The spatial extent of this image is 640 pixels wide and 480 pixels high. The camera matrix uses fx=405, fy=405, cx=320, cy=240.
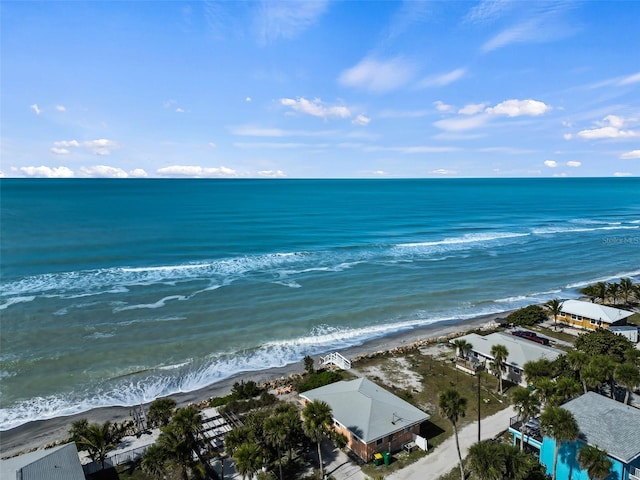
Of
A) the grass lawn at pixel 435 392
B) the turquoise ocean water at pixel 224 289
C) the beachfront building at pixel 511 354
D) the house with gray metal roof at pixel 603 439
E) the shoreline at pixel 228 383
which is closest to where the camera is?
the house with gray metal roof at pixel 603 439

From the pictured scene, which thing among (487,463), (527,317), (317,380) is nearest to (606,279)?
(527,317)

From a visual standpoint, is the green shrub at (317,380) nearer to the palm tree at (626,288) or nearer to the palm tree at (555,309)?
the palm tree at (555,309)

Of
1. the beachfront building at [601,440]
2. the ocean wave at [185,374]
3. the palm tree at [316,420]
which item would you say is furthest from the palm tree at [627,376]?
the ocean wave at [185,374]

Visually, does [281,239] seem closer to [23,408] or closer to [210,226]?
[210,226]

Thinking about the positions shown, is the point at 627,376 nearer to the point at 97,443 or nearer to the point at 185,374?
the point at 97,443

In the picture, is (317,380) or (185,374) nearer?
(317,380)

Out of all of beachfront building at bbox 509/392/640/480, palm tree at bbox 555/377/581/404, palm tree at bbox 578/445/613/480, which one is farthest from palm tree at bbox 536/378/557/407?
palm tree at bbox 578/445/613/480
